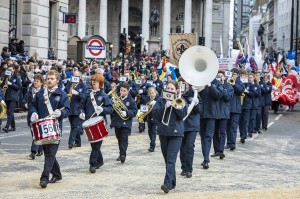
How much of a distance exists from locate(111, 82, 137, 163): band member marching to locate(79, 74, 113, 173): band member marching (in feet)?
3.26

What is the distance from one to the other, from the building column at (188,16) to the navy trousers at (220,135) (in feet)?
268

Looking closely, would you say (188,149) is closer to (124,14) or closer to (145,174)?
(145,174)

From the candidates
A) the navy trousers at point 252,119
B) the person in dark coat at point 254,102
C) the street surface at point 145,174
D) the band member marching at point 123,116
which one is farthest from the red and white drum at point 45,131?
the navy trousers at point 252,119

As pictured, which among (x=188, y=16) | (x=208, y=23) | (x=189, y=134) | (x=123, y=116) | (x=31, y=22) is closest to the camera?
(x=189, y=134)

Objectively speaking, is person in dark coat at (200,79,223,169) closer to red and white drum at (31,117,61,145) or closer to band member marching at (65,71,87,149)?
band member marching at (65,71,87,149)

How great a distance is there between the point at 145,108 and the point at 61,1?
19.9 meters

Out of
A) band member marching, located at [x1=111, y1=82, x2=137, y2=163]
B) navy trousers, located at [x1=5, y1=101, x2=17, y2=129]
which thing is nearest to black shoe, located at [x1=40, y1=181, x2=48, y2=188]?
band member marching, located at [x1=111, y1=82, x2=137, y2=163]

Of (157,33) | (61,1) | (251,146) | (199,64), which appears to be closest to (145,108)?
(251,146)

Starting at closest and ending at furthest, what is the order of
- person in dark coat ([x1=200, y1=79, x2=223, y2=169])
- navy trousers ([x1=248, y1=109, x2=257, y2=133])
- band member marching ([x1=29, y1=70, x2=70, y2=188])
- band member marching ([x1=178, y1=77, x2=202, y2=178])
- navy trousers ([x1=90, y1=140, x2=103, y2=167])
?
band member marching ([x1=29, y1=70, x2=70, y2=188]), band member marching ([x1=178, y1=77, x2=202, y2=178]), navy trousers ([x1=90, y1=140, x2=103, y2=167]), person in dark coat ([x1=200, y1=79, x2=223, y2=169]), navy trousers ([x1=248, y1=109, x2=257, y2=133])

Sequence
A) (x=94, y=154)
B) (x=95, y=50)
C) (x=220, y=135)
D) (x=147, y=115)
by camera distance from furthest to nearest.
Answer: (x=95, y=50)
(x=147, y=115)
(x=220, y=135)
(x=94, y=154)

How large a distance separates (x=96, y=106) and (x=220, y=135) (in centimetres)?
359

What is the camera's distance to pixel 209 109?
47.0ft

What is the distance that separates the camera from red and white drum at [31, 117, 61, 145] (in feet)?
35.8

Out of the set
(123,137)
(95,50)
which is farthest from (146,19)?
(123,137)
